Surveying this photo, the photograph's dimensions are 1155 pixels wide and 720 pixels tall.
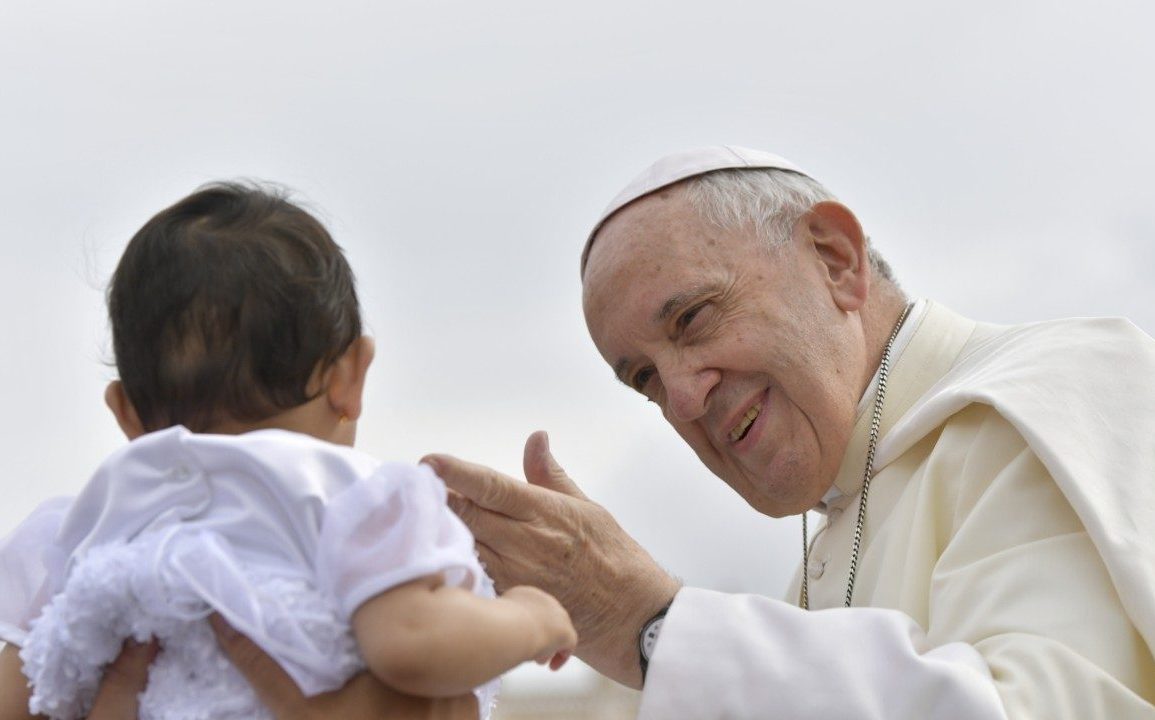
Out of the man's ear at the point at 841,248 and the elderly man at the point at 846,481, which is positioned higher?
the man's ear at the point at 841,248

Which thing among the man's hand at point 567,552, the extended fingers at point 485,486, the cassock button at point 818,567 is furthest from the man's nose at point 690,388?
the extended fingers at point 485,486

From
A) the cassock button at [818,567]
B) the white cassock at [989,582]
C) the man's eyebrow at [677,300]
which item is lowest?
the cassock button at [818,567]

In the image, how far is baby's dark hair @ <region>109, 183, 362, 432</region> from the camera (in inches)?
94.7

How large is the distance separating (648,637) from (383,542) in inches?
67.6

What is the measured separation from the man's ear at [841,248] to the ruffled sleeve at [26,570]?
9.21 ft

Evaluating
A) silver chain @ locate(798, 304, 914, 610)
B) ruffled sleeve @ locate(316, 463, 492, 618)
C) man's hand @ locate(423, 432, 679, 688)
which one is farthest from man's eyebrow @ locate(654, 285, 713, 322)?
ruffled sleeve @ locate(316, 463, 492, 618)

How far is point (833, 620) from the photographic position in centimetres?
A: 357

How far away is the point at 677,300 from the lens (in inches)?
182

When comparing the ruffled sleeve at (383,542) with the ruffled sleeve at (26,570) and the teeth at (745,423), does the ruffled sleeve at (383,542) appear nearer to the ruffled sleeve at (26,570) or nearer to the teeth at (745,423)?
the ruffled sleeve at (26,570)

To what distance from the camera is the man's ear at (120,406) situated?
256cm

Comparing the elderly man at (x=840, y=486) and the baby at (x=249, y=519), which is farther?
the elderly man at (x=840, y=486)

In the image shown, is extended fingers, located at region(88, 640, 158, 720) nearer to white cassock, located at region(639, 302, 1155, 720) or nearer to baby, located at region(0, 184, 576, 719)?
baby, located at region(0, 184, 576, 719)

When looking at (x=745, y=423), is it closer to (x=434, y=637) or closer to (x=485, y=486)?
(x=485, y=486)

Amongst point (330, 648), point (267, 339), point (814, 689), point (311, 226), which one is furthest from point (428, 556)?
point (814, 689)
